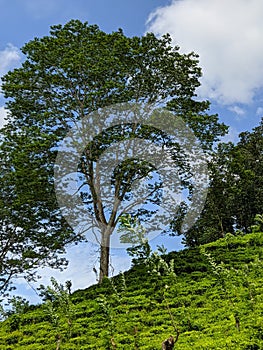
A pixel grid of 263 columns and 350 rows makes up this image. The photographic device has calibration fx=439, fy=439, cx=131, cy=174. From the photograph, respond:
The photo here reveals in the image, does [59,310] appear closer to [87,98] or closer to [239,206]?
[87,98]

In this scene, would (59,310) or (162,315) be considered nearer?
(162,315)

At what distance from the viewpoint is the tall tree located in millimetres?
15062

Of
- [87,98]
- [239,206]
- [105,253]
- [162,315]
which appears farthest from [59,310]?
[239,206]

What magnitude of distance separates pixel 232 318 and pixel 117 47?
1150cm

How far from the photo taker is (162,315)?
26.9 ft

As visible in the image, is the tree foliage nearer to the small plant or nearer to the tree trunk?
the tree trunk

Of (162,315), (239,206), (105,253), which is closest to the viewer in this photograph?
(162,315)

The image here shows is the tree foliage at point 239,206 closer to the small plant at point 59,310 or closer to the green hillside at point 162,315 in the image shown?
the green hillside at point 162,315

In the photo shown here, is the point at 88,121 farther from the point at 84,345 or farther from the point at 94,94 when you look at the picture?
the point at 84,345

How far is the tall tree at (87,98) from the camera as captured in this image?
15.1m

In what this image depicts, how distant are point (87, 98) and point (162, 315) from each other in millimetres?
9923

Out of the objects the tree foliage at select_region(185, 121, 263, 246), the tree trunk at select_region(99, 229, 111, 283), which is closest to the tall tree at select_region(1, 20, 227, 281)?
the tree trunk at select_region(99, 229, 111, 283)

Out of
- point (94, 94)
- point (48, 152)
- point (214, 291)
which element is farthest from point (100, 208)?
point (214, 291)

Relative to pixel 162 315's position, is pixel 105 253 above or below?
above
